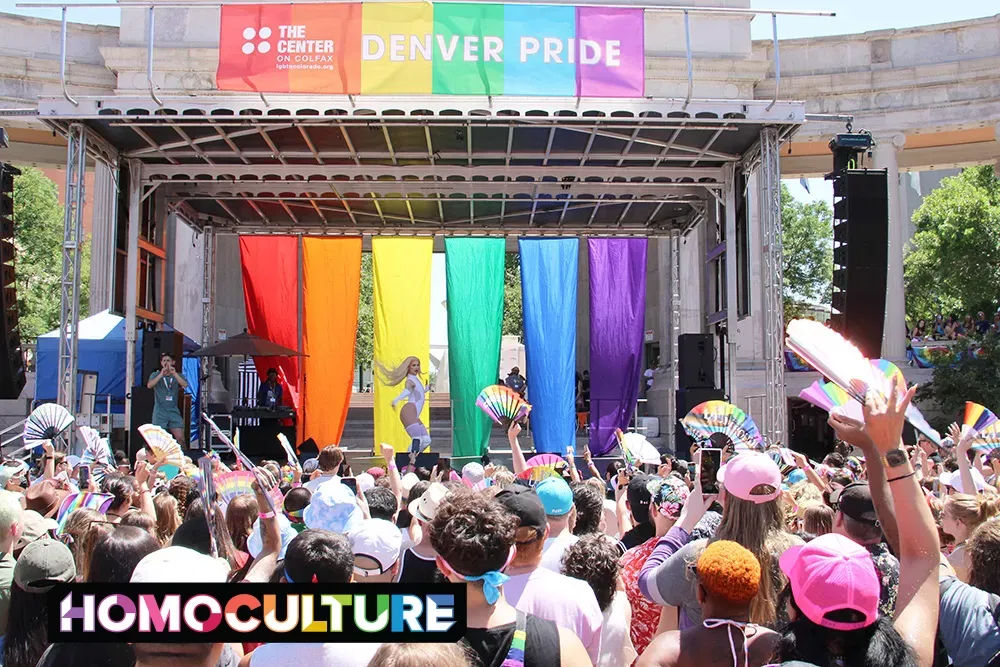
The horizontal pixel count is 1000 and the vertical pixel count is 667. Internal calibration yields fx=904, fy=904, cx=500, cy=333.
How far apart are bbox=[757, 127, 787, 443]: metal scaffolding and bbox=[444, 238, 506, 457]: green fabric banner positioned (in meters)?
5.03

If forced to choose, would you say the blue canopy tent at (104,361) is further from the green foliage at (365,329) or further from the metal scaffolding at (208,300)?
the green foliage at (365,329)

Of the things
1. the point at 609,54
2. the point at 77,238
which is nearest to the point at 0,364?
the point at 77,238

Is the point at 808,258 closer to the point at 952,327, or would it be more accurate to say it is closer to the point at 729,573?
the point at 952,327

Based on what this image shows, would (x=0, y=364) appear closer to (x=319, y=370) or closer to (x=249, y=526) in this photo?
(x=319, y=370)

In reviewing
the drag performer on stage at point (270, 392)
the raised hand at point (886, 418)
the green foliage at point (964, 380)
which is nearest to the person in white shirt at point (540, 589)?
the raised hand at point (886, 418)

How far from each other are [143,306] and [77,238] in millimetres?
2739

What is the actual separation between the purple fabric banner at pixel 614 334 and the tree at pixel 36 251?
961 inches

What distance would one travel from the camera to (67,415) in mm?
11367

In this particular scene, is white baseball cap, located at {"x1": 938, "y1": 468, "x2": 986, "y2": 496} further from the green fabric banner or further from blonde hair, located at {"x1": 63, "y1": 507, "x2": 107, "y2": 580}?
the green fabric banner

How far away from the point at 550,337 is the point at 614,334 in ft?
4.26

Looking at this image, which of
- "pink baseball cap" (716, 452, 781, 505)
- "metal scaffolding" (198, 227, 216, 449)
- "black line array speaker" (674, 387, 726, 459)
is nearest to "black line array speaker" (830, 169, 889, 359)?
"black line array speaker" (674, 387, 726, 459)

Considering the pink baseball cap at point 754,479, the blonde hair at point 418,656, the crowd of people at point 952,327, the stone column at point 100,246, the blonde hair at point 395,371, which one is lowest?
the blonde hair at point 418,656

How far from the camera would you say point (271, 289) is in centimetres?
1762

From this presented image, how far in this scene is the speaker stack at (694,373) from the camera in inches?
589
